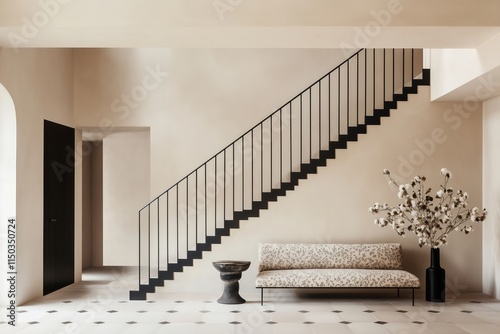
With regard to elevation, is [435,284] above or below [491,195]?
below

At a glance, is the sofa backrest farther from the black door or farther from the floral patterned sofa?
the black door

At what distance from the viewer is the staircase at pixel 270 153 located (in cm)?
929

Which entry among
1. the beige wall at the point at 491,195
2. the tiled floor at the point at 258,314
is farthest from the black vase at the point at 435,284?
the beige wall at the point at 491,195

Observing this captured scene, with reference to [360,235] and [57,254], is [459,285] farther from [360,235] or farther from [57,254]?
[57,254]

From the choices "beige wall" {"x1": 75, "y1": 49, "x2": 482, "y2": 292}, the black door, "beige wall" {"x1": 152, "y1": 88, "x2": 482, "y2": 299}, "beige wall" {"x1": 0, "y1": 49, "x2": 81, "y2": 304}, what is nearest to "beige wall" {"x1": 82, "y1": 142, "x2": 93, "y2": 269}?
the black door

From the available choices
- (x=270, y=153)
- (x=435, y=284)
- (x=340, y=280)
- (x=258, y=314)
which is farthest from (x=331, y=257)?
(x=270, y=153)

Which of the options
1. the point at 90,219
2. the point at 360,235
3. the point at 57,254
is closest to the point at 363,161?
the point at 360,235

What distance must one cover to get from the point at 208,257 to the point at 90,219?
4.55m

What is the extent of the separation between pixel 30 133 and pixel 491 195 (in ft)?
21.2

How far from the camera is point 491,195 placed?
8406 millimetres

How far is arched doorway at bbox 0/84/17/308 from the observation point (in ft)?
24.6

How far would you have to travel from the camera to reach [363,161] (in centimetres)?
868

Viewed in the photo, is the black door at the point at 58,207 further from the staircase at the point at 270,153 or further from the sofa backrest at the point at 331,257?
the sofa backrest at the point at 331,257

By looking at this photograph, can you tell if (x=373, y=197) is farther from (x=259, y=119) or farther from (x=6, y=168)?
(x=6, y=168)
